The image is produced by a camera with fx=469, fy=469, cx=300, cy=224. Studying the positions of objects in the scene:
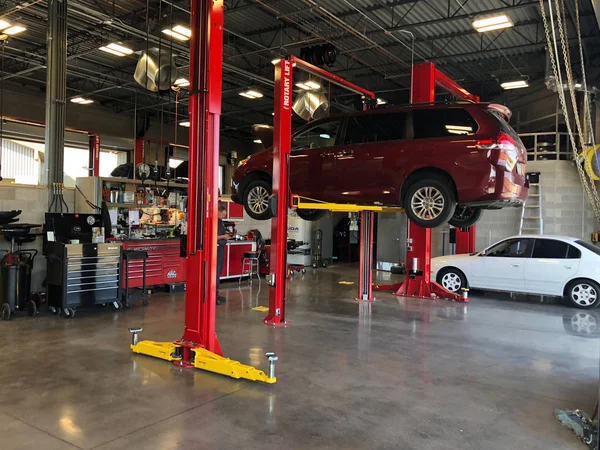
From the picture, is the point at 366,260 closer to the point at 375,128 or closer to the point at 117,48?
the point at 375,128

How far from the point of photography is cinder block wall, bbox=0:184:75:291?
7.25 meters

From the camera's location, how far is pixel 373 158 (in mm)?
6078

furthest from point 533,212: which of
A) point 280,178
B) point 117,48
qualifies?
point 117,48

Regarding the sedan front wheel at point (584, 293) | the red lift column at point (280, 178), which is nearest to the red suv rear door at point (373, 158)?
the red lift column at point (280, 178)

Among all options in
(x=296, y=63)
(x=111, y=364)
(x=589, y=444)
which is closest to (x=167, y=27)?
(x=296, y=63)

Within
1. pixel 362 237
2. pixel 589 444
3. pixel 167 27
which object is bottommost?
pixel 589 444

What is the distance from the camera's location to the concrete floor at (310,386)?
3.12 meters

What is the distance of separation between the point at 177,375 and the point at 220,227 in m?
3.95

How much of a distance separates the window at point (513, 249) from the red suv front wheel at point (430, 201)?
12.5 feet

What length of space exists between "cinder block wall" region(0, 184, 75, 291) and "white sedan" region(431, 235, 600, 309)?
7412 mm

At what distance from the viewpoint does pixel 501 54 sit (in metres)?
11.5

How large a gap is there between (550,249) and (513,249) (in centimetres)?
63

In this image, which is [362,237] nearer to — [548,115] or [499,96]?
[548,115]

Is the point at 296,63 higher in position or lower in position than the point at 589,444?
higher
